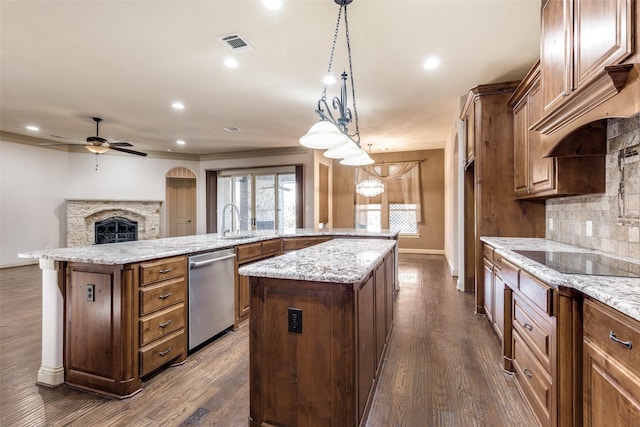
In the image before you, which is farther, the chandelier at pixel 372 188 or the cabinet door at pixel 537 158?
the chandelier at pixel 372 188

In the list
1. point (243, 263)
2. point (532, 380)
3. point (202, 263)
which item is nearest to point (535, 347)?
point (532, 380)

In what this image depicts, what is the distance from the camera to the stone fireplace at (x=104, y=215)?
6.93 metres

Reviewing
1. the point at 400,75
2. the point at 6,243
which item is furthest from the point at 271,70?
the point at 6,243

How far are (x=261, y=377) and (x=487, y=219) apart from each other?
9.79 ft

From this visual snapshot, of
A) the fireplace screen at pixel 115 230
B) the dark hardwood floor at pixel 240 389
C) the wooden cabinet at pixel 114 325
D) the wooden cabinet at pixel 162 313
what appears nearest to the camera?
the dark hardwood floor at pixel 240 389

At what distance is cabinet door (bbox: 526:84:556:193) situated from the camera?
236cm

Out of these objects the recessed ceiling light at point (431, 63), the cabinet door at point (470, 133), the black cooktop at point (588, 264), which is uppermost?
the recessed ceiling light at point (431, 63)

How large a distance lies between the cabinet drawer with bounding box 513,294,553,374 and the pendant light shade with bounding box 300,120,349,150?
5.18ft

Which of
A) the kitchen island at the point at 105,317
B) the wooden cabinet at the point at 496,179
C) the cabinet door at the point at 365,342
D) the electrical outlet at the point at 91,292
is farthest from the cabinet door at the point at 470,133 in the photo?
the electrical outlet at the point at 91,292

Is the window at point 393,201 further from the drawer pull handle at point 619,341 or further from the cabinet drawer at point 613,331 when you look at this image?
the drawer pull handle at point 619,341

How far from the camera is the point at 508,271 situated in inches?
84.3

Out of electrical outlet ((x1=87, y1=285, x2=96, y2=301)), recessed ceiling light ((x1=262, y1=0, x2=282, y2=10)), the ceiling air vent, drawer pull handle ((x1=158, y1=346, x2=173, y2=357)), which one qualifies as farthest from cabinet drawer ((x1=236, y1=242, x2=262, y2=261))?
recessed ceiling light ((x1=262, y1=0, x2=282, y2=10))

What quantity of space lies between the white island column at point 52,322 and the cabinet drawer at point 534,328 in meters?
2.97

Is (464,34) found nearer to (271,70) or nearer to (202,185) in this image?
(271,70)
